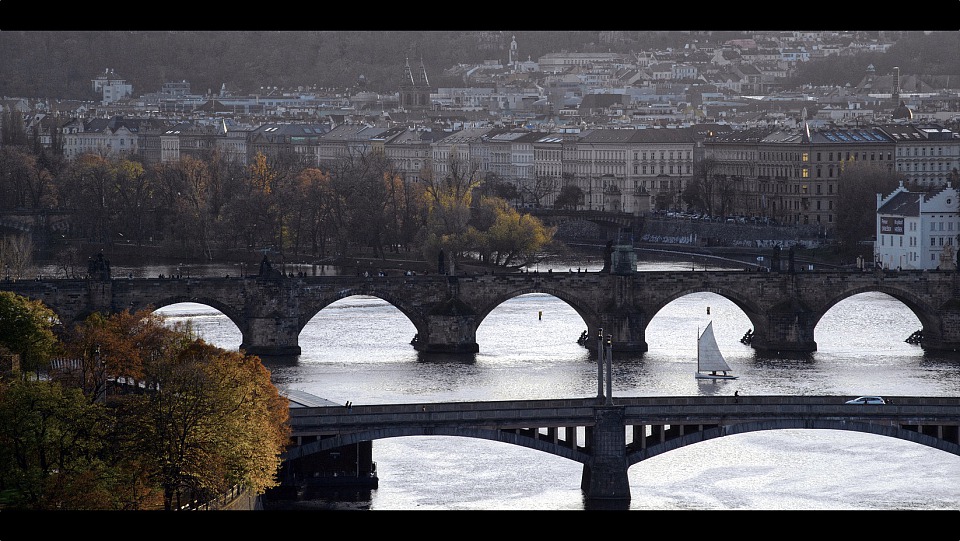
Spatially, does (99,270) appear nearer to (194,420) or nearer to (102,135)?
(194,420)

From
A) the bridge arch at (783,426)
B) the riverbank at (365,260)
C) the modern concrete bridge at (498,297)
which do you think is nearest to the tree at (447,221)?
the riverbank at (365,260)

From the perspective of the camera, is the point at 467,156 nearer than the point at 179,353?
No

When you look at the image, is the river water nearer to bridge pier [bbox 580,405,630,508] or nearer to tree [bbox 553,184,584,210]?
bridge pier [bbox 580,405,630,508]

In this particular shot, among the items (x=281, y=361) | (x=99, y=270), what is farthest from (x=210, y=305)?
(x=281, y=361)

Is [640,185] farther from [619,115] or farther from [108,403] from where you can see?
[108,403]

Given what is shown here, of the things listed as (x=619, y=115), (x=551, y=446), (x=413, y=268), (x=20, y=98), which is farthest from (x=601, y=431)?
(x=20, y=98)

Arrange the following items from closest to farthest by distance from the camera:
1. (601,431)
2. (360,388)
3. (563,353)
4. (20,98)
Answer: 1. (601,431)
2. (360,388)
3. (563,353)
4. (20,98)

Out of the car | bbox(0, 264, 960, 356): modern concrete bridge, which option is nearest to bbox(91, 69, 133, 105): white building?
bbox(0, 264, 960, 356): modern concrete bridge
